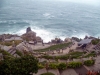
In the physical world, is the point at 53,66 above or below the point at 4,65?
below

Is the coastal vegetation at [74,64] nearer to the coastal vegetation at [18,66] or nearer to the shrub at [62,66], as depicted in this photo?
the shrub at [62,66]

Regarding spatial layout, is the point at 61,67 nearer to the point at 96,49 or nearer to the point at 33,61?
the point at 33,61

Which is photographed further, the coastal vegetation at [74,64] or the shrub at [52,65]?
the coastal vegetation at [74,64]

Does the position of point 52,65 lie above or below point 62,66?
above

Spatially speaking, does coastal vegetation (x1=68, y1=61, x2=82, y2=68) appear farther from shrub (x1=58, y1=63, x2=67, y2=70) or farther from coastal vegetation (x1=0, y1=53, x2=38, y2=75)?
coastal vegetation (x1=0, y1=53, x2=38, y2=75)

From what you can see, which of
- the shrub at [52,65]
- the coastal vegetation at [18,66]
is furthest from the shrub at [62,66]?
the coastal vegetation at [18,66]

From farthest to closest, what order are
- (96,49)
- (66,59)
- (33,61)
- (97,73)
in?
(96,49) < (66,59) < (97,73) < (33,61)

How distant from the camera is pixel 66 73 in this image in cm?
3412

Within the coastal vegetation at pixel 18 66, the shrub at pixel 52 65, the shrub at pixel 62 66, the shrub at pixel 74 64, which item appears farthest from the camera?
the shrub at pixel 74 64

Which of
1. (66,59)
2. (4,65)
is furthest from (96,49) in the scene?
(4,65)

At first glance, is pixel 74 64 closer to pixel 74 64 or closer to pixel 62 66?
pixel 74 64

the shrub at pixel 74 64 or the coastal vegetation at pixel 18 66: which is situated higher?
the coastal vegetation at pixel 18 66

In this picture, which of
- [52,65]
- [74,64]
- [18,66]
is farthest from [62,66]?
[18,66]

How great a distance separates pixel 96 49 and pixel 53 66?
1715 centimetres
